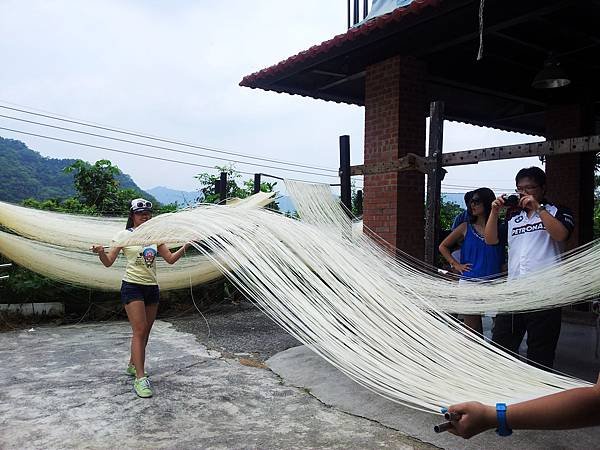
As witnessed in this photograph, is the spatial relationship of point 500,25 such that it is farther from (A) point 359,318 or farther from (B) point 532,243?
(A) point 359,318

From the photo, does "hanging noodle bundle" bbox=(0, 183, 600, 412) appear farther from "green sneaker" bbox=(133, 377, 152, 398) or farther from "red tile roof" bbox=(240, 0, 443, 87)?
"red tile roof" bbox=(240, 0, 443, 87)

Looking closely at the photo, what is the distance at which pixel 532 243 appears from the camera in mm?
2551

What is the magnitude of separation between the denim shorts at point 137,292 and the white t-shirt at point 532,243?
2028 mm

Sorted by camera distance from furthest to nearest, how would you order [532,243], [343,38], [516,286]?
[343,38] → [532,243] → [516,286]

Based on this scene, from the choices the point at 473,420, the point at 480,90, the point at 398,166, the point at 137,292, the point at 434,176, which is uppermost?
the point at 480,90

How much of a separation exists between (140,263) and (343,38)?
241cm

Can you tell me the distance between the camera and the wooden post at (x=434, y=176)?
336 cm

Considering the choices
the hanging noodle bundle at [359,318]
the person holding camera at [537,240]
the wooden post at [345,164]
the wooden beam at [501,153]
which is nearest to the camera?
the hanging noodle bundle at [359,318]

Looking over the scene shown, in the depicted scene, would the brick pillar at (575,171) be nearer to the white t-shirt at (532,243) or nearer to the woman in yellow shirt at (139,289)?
the white t-shirt at (532,243)

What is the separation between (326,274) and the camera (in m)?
2.13

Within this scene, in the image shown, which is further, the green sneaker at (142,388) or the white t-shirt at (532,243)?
the green sneaker at (142,388)

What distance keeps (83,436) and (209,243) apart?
107 centimetres

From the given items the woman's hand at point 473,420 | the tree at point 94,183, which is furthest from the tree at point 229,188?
the woman's hand at point 473,420

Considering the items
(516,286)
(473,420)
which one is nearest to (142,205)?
(516,286)
